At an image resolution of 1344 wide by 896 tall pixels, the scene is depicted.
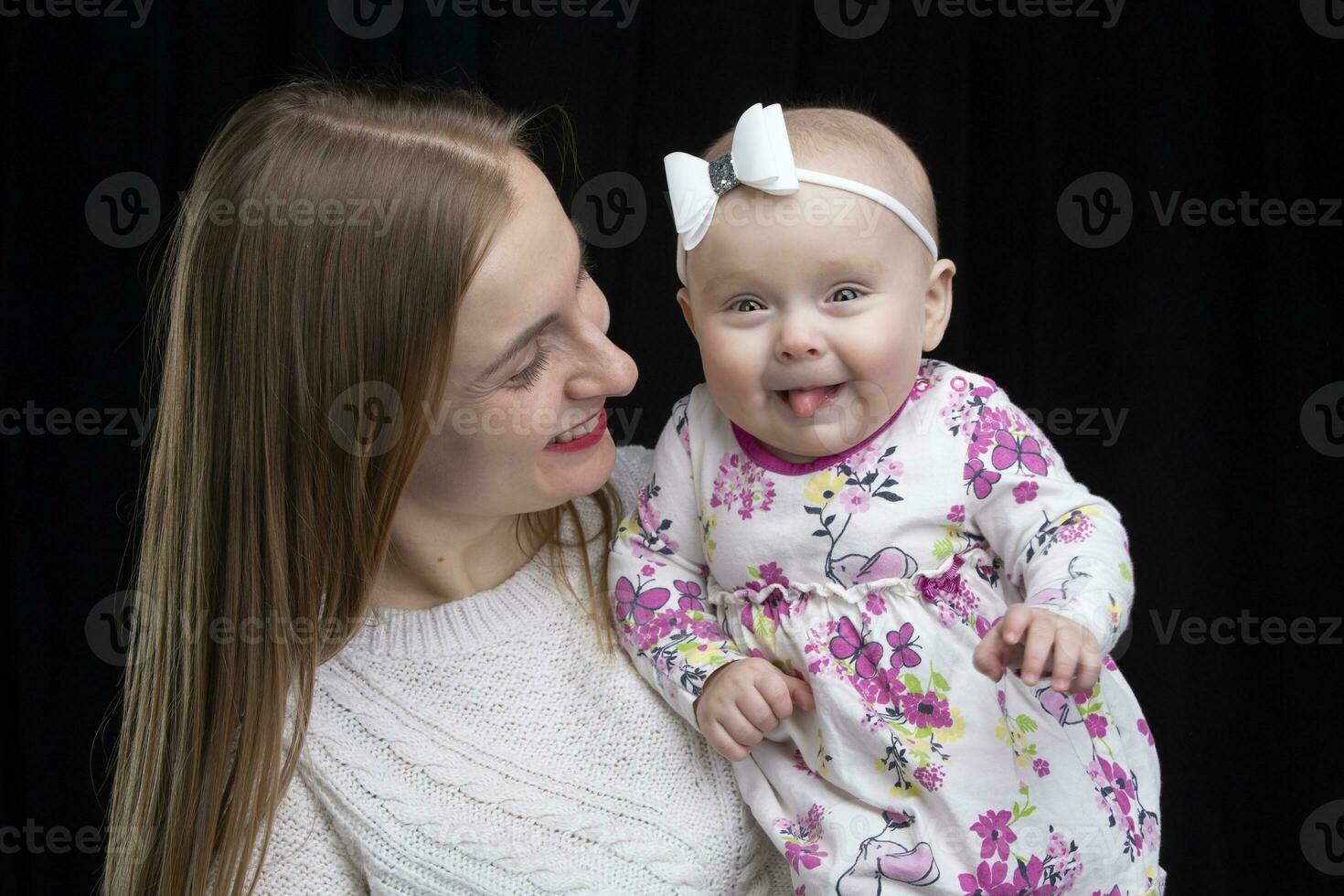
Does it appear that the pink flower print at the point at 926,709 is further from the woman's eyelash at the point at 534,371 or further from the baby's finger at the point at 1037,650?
the woman's eyelash at the point at 534,371

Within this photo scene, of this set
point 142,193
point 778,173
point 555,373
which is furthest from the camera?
point 142,193

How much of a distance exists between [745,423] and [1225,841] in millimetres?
1439

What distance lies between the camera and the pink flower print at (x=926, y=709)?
1307 millimetres

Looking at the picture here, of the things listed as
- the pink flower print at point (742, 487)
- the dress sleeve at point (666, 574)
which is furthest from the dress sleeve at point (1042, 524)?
the dress sleeve at point (666, 574)

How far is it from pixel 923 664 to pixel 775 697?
0.50 ft

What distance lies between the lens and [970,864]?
1293mm

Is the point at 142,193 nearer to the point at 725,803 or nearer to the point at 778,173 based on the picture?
the point at 778,173

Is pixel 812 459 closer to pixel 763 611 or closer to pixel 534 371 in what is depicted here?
pixel 763 611

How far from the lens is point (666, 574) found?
148cm

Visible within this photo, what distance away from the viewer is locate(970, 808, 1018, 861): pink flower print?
1289 millimetres

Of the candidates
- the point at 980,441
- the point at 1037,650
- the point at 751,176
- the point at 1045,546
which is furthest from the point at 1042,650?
the point at 751,176

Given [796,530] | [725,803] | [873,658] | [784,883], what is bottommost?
[784,883]

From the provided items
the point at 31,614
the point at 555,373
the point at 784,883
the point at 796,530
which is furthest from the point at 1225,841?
the point at 31,614

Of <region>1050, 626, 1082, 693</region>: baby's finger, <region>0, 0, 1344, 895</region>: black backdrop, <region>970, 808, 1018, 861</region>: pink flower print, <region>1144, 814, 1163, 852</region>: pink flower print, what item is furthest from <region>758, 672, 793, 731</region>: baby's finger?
<region>0, 0, 1344, 895</region>: black backdrop
